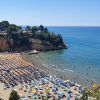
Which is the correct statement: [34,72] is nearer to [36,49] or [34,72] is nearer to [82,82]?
[82,82]

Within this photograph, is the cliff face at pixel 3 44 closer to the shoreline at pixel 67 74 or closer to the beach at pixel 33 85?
the shoreline at pixel 67 74

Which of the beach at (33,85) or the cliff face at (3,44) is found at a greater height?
the cliff face at (3,44)

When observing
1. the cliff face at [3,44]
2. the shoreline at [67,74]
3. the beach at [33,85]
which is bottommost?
the shoreline at [67,74]

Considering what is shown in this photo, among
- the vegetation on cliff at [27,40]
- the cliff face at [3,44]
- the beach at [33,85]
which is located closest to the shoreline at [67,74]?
the beach at [33,85]

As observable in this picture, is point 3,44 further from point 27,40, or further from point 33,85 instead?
point 33,85

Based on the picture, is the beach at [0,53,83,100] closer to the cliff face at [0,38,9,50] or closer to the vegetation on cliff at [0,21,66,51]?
the cliff face at [0,38,9,50]

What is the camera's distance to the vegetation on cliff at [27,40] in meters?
100

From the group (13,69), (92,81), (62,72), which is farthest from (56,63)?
(92,81)

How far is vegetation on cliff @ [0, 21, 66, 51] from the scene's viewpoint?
330 ft

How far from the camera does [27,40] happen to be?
10419cm

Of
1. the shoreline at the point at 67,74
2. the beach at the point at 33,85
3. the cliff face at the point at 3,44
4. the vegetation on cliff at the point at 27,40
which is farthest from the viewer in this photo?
the vegetation on cliff at the point at 27,40

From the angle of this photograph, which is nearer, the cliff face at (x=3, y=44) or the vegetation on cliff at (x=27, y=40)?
the cliff face at (x=3, y=44)

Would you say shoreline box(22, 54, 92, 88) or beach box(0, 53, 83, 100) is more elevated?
beach box(0, 53, 83, 100)

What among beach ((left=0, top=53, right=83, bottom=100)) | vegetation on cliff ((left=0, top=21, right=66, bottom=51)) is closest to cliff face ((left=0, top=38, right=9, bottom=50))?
vegetation on cliff ((left=0, top=21, right=66, bottom=51))
